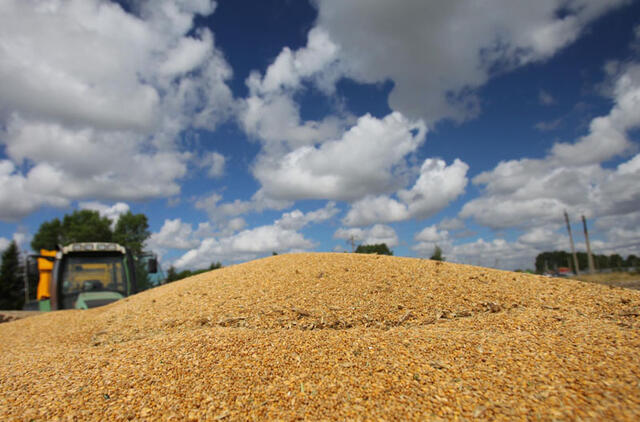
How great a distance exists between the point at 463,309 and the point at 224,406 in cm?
385

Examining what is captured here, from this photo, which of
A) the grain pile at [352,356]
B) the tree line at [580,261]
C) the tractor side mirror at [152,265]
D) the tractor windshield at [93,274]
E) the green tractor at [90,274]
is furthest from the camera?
the tree line at [580,261]

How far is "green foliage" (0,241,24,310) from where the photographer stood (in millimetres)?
38438

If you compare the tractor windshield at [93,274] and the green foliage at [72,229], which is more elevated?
the green foliage at [72,229]

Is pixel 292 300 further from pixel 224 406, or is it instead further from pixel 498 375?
pixel 498 375

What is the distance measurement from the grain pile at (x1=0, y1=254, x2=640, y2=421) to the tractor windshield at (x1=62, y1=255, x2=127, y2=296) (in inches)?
128

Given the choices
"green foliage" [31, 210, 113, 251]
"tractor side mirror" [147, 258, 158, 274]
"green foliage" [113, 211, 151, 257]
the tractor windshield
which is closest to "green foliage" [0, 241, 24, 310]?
"green foliage" [31, 210, 113, 251]

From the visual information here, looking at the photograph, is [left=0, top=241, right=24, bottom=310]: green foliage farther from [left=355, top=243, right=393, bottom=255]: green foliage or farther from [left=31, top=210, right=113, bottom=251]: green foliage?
[left=355, top=243, right=393, bottom=255]: green foliage

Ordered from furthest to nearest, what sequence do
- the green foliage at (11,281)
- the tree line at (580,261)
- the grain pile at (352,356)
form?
the tree line at (580,261)
the green foliage at (11,281)
the grain pile at (352,356)

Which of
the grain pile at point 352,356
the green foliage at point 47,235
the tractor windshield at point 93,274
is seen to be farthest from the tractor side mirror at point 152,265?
the green foliage at point 47,235

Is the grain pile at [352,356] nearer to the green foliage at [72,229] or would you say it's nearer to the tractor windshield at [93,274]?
the tractor windshield at [93,274]

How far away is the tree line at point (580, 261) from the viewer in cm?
9169

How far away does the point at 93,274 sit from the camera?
397 inches

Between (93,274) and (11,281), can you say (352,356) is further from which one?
(11,281)

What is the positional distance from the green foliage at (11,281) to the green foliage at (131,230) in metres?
10.7
